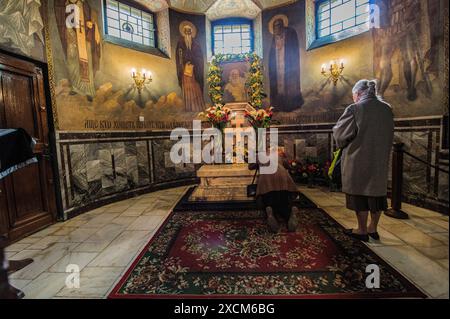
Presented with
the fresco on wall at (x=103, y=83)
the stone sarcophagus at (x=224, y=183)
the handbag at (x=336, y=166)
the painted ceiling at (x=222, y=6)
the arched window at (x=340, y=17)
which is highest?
the painted ceiling at (x=222, y=6)

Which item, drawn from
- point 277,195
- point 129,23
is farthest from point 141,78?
point 277,195

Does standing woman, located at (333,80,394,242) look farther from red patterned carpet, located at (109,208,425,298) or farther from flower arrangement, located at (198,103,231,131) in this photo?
flower arrangement, located at (198,103,231,131)

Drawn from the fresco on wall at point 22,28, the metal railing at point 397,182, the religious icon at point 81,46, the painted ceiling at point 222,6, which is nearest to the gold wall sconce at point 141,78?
the religious icon at point 81,46

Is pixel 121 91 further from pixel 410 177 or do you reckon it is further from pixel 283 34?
pixel 410 177

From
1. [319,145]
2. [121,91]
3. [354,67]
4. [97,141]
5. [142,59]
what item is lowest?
[319,145]

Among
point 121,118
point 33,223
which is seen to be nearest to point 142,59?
point 121,118

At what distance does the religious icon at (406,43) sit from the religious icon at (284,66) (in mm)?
2336

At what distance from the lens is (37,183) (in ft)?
13.3

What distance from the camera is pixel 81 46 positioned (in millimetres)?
4777

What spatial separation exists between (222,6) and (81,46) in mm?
4739

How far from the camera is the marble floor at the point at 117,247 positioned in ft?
5.31

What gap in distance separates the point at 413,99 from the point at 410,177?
5.15 ft

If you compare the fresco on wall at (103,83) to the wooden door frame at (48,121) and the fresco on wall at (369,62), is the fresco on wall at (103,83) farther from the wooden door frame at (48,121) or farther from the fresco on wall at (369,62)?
the fresco on wall at (369,62)
